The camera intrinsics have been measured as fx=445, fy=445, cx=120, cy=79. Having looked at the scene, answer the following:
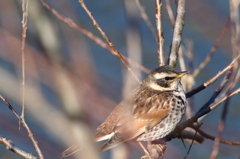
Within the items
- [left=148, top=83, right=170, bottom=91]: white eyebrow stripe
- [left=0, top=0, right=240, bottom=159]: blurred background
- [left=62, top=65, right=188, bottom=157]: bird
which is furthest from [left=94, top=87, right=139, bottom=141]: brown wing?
[left=0, top=0, right=240, bottom=159]: blurred background

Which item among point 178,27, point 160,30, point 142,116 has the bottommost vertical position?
point 142,116

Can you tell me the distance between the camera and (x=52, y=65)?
3.06 metres

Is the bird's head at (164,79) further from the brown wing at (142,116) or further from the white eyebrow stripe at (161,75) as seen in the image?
the brown wing at (142,116)

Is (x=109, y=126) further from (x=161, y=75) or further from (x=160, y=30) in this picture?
(x=160, y=30)

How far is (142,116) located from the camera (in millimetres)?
7543

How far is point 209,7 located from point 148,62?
12240 millimetres

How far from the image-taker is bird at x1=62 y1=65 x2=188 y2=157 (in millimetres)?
7230

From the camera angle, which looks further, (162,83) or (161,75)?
(162,83)

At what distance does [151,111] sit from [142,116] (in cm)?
22

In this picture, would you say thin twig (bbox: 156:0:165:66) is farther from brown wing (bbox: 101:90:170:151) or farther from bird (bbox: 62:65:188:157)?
brown wing (bbox: 101:90:170:151)

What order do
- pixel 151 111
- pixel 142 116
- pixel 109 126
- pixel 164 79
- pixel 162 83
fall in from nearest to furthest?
1. pixel 109 126
2. pixel 142 116
3. pixel 151 111
4. pixel 164 79
5. pixel 162 83

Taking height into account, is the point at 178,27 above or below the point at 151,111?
above

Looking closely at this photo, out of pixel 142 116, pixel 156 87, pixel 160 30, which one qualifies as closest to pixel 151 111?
pixel 142 116

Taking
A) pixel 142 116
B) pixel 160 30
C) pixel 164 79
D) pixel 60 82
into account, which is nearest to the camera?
pixel 60 82
